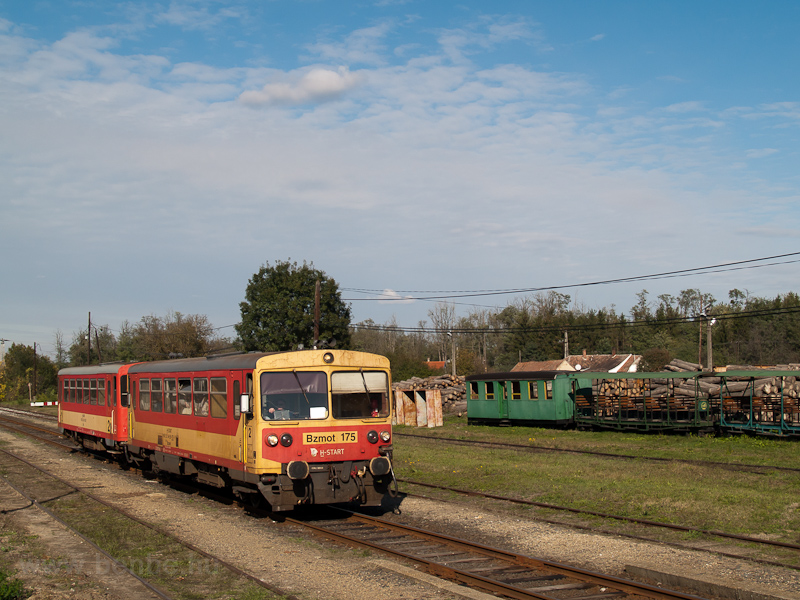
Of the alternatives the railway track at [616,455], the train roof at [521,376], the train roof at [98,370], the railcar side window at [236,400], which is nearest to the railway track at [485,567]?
the railcar side window at [236,400]

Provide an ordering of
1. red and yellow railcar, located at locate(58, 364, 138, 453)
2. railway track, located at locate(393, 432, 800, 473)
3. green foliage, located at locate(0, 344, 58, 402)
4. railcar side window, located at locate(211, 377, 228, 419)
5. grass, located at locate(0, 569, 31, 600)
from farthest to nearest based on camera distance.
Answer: green foliage, located at locate(0, 344, 58, 402) < red and yellow railcar, located at locate(58, 364, 138, 453) < railway track, located at locate(393, 432, 800, 473) < railcar side window, located at locate(211, 377, 228, 419) < grass, located at locate(0, 569, 31, 600)

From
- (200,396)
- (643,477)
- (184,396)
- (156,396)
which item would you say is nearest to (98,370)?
(156,396)

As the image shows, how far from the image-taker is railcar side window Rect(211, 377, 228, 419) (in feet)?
39.8

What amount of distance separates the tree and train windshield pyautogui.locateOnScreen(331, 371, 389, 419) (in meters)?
44.3

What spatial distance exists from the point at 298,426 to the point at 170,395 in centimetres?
507

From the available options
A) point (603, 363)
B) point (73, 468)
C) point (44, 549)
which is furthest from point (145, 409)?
point (603, 363)

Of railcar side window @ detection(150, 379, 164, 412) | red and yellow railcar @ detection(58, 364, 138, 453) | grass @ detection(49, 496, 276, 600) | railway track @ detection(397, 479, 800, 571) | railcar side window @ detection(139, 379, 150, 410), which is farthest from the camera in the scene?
red and yellow railcar @ detection(58, 364, 138, 453)

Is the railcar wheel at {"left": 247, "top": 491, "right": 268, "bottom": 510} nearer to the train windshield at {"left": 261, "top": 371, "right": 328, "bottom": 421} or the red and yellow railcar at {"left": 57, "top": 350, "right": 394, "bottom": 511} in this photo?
the red and yellow railcar at {"left": 57, "top": 350, "right": 394, "bottom": 511}

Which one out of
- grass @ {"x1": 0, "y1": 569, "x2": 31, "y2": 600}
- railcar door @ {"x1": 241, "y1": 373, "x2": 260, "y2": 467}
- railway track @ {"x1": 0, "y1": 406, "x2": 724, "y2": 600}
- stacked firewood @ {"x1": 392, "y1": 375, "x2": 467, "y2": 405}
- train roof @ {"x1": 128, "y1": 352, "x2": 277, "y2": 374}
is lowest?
stacked firewood @ {"x1": 392, "y1": 375, "x2": 467, "y2": 405}

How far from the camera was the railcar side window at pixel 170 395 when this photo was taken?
1466cm

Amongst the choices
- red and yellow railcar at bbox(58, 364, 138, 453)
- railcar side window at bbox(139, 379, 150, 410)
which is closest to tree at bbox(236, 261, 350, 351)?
red and yellow railcar at bbox(58, 364, 138, 453)

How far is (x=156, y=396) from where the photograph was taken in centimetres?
1577

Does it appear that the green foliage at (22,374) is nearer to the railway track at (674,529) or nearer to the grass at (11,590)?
the railway track at (674,529)

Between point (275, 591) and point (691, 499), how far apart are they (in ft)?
27.9
